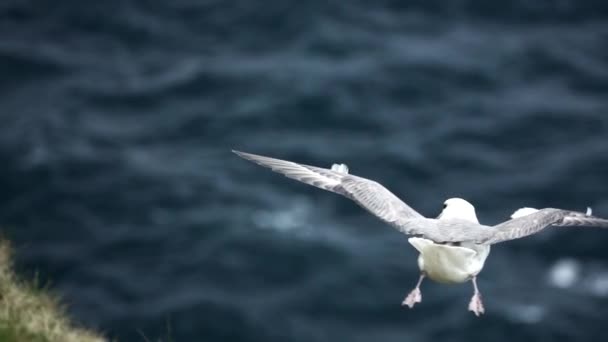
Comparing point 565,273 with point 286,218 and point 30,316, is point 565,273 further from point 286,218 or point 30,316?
point 30,316

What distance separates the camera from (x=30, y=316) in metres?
6.77

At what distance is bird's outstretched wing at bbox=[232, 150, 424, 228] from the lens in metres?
6.92

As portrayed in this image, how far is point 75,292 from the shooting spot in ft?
45.9

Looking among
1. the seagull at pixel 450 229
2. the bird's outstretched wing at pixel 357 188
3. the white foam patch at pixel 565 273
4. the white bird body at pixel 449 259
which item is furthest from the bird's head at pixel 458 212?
the white foam patch at pixel 565 273

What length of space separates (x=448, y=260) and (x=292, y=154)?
31.6 ft

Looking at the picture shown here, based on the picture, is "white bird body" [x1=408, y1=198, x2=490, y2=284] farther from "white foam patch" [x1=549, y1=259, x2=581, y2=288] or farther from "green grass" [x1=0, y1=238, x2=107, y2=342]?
"white foam patch" [x1=549, y1=259, x2=581, y2=288]

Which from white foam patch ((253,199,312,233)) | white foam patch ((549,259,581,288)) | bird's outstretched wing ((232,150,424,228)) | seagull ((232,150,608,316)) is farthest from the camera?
white foam patch ((253,199,312,233))

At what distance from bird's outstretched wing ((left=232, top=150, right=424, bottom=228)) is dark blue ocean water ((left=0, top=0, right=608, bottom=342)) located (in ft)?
19.8

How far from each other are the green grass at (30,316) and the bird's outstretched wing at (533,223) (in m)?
3.05

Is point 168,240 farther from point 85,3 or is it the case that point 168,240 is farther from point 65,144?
point 85,3

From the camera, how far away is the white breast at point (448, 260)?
6.63 m

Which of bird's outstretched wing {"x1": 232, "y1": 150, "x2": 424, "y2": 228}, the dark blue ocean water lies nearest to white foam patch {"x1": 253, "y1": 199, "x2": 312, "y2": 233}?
the dark blue ocean water

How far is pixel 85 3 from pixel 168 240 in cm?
678

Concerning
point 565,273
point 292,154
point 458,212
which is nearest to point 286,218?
point 292,154
